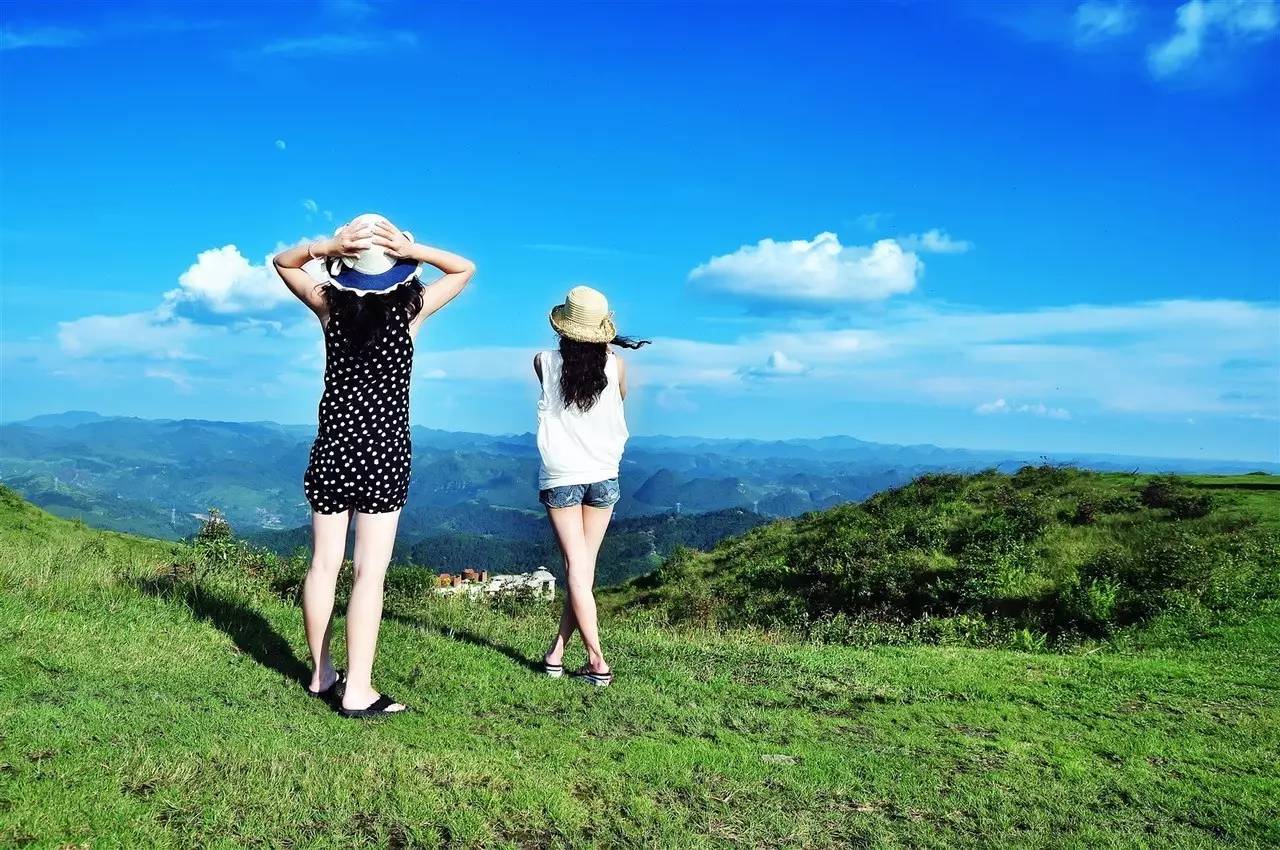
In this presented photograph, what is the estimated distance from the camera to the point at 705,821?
167 inches

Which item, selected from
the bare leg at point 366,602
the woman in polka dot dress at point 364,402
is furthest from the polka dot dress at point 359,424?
the bare leg at point 366,602

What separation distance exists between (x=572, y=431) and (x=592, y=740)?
2.07 metres

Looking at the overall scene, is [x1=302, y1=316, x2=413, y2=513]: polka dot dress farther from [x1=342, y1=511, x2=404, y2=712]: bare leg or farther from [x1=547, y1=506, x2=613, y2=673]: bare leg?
[x1=547, y1=506, x2=613, y2=673]: bare leg

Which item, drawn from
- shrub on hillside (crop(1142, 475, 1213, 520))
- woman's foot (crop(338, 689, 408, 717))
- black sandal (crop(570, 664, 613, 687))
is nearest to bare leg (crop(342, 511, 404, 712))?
woman's foot (crop(338, 689, 408, 717))

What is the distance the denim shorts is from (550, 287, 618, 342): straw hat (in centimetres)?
100

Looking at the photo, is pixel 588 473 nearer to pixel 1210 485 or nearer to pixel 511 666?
pixel 511 666

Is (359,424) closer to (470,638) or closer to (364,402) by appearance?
(364,402)

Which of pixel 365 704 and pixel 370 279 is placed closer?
pixel 370 279

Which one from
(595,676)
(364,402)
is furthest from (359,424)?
(595,676)

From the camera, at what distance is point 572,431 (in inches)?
258

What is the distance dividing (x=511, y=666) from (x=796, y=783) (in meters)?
2.86

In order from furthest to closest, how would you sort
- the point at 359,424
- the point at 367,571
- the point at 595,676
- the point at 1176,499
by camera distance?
the point at 1176,499, the point at 595,676, the point at 367,571, the point at 359,424

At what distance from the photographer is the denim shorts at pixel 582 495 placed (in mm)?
6598

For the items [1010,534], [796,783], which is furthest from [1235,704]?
[1010,534]
